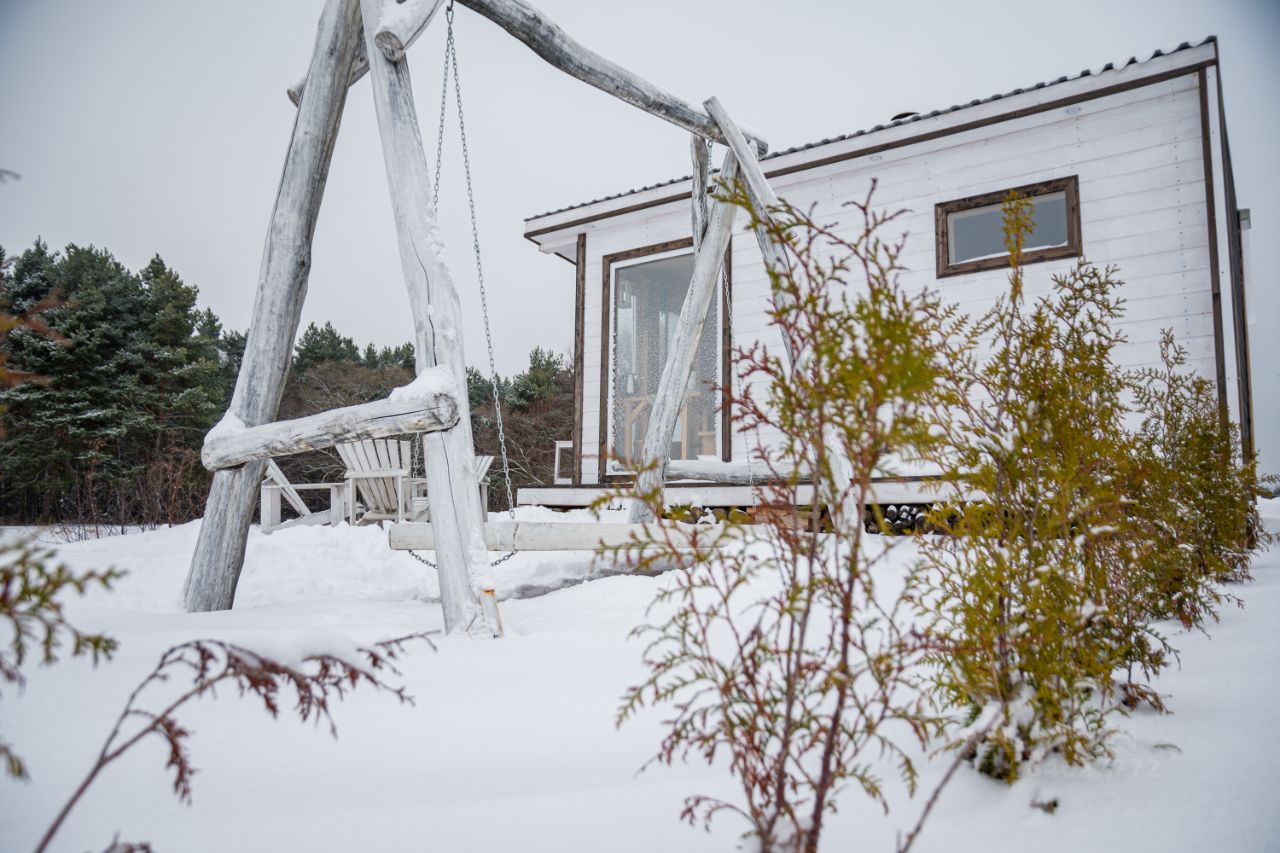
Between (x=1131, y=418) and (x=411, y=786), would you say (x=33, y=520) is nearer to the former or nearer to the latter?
(x=411, y=786)

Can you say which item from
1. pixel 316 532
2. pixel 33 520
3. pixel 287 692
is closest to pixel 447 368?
pixel 287 692

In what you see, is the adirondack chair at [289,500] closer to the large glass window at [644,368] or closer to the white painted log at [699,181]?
the large glass window at [644,368]

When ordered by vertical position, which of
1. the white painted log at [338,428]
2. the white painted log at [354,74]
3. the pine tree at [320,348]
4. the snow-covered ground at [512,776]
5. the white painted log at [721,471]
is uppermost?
the pine tree at [320,348]

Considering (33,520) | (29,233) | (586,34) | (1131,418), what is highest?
(586,34)

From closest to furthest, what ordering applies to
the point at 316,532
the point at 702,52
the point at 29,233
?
the point at 316,532 < the point at 29,233 < the point at 702,52

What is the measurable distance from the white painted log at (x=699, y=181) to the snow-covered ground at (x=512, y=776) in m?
4.09

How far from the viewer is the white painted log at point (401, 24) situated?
125 inches

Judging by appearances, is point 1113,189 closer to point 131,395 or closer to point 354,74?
point 354,74

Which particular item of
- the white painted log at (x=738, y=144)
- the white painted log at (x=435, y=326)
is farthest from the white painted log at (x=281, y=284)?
the white painted log at (x=738, y=144)

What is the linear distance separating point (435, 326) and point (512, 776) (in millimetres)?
2050

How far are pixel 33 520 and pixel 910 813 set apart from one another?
17.4m

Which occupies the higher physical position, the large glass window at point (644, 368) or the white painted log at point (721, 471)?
the large glass window at point (644, 368)

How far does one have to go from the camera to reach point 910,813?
136cm

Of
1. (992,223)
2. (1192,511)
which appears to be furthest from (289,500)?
(992,223)
